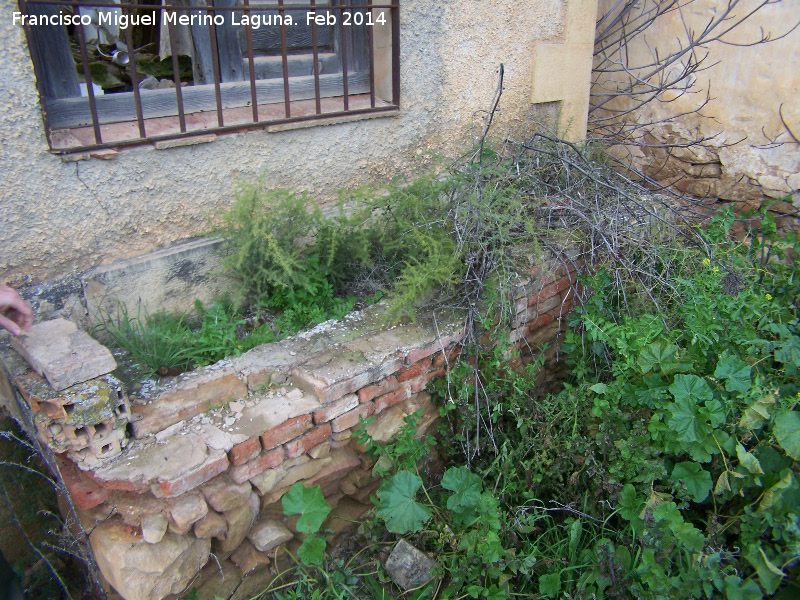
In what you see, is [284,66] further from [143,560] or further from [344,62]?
[143,560]

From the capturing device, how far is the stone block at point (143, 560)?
1933 mm

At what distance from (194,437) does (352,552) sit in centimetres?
93

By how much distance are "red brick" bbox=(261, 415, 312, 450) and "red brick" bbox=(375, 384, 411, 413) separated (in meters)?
0.35

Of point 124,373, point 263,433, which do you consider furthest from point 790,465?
point 124,373

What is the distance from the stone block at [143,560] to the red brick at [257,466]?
0.85 feet

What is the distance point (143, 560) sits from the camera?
1944 millimetres

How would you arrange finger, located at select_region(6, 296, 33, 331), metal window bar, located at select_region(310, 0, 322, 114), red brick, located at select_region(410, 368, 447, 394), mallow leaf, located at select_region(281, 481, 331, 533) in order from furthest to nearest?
1. metal window bar, located at select_region(310, 0, 322, 114)
2. red brick, located at select_region(410, 368, 447, 394)
3. mallow leaf, located at select_region(281, 481, 331, 533)
4. finger, located at select_region(6, 296, 33, 331)

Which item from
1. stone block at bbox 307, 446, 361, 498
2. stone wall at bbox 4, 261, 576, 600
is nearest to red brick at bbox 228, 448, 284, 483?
stone wall at bbox 4, 261, 576, 600

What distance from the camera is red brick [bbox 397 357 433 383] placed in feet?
8.42

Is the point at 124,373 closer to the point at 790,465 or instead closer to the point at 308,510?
the point at 308,510

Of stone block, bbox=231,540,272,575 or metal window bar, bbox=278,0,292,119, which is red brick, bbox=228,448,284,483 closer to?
stone block, bbox=231,540,272,575

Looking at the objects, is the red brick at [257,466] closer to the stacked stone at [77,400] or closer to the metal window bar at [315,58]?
the stacked stone at [77,400]

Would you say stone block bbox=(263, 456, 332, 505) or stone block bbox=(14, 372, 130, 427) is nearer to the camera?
stone block bbox=(14, 372, 130, 427)

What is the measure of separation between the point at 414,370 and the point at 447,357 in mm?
203
